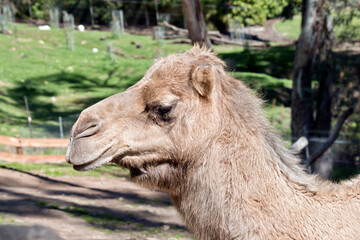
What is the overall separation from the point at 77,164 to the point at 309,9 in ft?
33.6

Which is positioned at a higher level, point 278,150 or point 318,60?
point 278,150

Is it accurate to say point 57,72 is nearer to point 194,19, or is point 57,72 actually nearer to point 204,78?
point 194,19

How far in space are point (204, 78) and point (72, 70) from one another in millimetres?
24045

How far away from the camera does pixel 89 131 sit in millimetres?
3027

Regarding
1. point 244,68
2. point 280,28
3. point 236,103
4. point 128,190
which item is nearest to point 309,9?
point 128,190

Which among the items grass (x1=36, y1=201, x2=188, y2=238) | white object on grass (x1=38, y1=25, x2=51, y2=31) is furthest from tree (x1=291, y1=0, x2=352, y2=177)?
white object on grass (x1=38, y1=25, x2=51, y2=31)

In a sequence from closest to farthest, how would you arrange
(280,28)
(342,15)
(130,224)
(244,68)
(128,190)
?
(130,224)
(128,190)
(342,15)
(244,68)
(280,28)

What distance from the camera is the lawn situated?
20.2m

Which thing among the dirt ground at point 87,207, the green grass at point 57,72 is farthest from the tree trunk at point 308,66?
the green grass at point 57,72

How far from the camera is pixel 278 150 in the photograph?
10.3ft

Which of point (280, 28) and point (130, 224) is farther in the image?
point (280, 28)

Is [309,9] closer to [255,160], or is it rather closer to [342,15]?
[342,15]

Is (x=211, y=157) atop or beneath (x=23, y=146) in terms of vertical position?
atop

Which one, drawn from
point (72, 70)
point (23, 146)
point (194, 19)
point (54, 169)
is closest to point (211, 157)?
point (194, 19)
